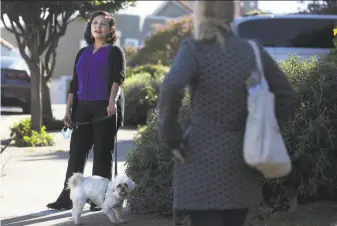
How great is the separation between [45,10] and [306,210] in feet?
28.4

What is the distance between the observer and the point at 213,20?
3.07m

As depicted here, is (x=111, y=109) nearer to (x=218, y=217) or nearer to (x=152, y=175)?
(x=152, y=175)

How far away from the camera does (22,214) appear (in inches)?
240

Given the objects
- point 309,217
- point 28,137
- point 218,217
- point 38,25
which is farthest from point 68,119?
point 38,25

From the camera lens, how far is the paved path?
19.2ft

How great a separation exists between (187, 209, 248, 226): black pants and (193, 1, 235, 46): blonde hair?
826mm

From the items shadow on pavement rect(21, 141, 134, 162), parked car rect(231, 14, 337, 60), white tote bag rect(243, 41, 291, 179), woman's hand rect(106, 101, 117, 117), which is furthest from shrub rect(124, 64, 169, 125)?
white tote bag rect(243, 41, 291, 179)

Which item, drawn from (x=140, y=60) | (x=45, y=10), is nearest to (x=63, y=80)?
(x=140, y=60)

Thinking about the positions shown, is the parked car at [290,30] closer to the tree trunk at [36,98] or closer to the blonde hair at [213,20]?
the tree trunk at [36,98]

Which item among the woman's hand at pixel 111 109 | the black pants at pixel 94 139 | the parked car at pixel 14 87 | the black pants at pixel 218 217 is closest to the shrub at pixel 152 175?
the black pants at pixel 94 139

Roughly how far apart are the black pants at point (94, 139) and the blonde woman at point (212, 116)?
2.80 m

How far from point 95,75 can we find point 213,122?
290 centimetres

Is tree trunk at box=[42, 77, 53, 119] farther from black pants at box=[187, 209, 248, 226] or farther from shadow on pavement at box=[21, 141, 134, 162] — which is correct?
black pants at box=[187, 209, 248, 226]

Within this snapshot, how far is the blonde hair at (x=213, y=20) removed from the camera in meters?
3.06
